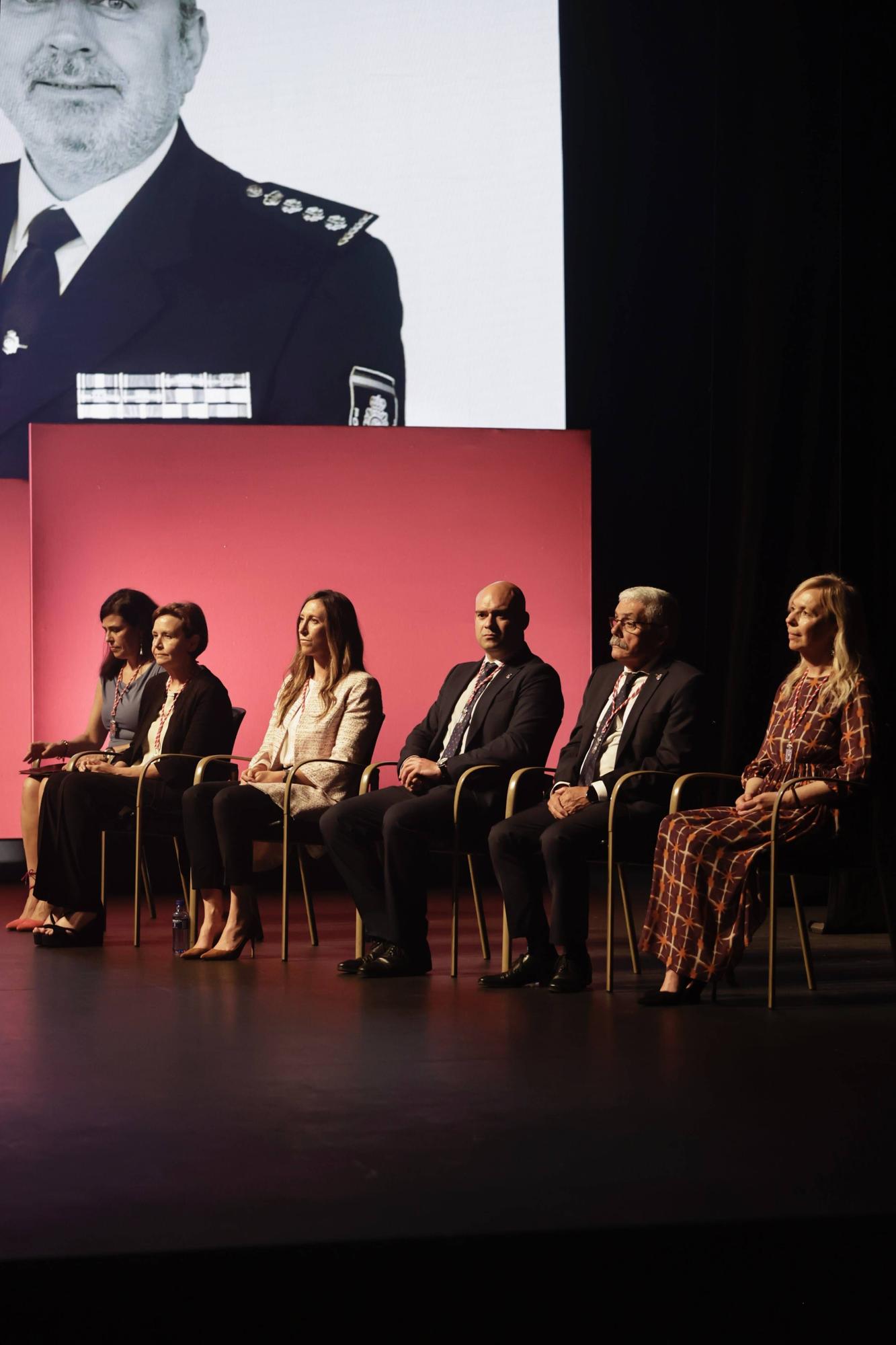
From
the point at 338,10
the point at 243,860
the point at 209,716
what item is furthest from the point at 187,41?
the point at 243,860

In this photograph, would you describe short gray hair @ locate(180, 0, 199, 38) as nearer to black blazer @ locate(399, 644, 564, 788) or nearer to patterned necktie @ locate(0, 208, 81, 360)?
patterned necktie @ locate(0, 208, 81, 360)

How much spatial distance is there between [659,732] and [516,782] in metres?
0.40

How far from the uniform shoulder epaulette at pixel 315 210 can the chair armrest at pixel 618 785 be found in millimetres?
3386

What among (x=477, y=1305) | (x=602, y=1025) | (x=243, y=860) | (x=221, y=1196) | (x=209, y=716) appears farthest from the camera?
(x=209, y=716)

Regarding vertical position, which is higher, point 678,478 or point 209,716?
point 678,478

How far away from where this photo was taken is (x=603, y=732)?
4.25m

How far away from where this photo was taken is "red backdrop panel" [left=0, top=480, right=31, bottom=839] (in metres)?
6.60

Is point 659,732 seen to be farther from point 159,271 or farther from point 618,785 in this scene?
point 159,271

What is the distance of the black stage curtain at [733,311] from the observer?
18.0 feet

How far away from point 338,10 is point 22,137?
1.37 meters

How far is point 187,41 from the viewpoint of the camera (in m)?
6.46

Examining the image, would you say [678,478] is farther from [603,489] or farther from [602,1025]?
[602,1025]

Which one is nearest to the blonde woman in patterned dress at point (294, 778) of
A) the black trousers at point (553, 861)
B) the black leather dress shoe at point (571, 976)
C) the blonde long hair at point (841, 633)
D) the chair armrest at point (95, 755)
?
the chair armrest at point (95, 755)

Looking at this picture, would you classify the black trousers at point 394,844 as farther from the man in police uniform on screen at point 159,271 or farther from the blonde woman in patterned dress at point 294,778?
the man in police uniform on screen at point 159,271
